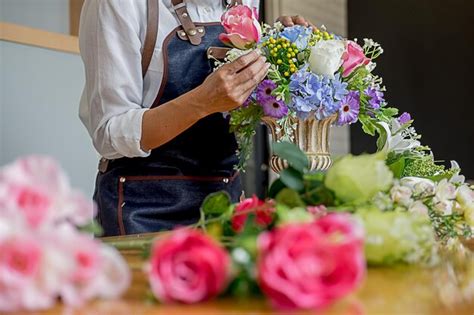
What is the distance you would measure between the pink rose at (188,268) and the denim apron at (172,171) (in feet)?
3.00

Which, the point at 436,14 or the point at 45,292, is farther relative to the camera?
the point at 436,14

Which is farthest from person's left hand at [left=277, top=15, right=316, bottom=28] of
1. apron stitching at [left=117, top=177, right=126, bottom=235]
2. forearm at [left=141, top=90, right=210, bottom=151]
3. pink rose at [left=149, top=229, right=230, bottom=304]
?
pink rose at [left=149, top=229, right=230, bottom=304]

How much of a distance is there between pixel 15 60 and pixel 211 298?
2132 mm

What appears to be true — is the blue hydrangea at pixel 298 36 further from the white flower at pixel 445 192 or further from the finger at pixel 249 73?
the white flower at pixel 445 192

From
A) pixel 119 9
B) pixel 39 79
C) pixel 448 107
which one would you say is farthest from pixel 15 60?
pixel 448 107

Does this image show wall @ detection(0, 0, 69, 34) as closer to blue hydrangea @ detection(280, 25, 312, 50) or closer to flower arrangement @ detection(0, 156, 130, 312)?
blue hydrangea @ detection(280, 25, 312, 50)

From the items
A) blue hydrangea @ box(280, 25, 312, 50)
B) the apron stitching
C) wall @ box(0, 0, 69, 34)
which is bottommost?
the apron stitching

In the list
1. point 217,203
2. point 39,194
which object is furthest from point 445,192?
point 39,194

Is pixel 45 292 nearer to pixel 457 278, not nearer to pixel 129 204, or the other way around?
pixel 457 278

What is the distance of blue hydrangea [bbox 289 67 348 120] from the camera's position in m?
1.18

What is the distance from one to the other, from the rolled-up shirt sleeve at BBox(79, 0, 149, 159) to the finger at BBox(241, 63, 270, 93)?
0.69ft

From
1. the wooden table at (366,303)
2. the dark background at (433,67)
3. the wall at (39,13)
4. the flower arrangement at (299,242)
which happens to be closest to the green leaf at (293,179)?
the flower arrangement at (299,242)

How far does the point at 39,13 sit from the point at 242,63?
6.77 ft

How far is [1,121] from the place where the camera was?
239cm
